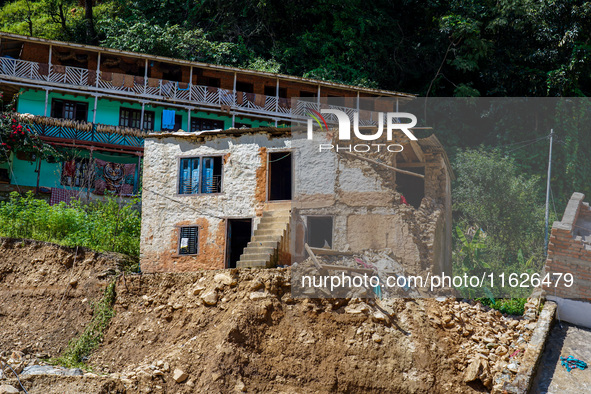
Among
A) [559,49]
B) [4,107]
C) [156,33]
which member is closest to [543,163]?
[559,49]

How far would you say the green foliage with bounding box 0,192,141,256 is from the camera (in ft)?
60.7

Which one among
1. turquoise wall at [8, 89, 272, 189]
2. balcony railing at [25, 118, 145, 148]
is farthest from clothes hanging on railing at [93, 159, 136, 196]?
balcony railing at [25, 118, 145, 148]

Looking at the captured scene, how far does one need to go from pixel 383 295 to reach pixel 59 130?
14.6m

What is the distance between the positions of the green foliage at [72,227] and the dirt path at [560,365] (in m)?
11.1

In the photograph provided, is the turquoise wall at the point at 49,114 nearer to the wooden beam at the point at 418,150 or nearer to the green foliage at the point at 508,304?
the wooden beam at the point at 418,150

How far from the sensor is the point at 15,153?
23.4m

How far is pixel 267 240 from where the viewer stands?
16.3 metres

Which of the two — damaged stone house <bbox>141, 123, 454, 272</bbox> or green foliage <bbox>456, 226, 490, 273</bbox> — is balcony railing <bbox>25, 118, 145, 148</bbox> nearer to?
damaged stone house <bbox>141, 123, 454, 272</bbox>

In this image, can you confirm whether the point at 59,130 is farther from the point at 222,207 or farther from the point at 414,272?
the point at 414,272

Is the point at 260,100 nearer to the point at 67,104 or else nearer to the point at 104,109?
the point at 104,109

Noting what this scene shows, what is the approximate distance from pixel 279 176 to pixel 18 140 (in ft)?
33.0

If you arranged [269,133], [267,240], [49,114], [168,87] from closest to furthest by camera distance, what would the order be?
[267,240], [269,133], [49,114], [168,87]

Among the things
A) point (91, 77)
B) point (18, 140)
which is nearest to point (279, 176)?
point (18, 140)

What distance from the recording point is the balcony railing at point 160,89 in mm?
24562
